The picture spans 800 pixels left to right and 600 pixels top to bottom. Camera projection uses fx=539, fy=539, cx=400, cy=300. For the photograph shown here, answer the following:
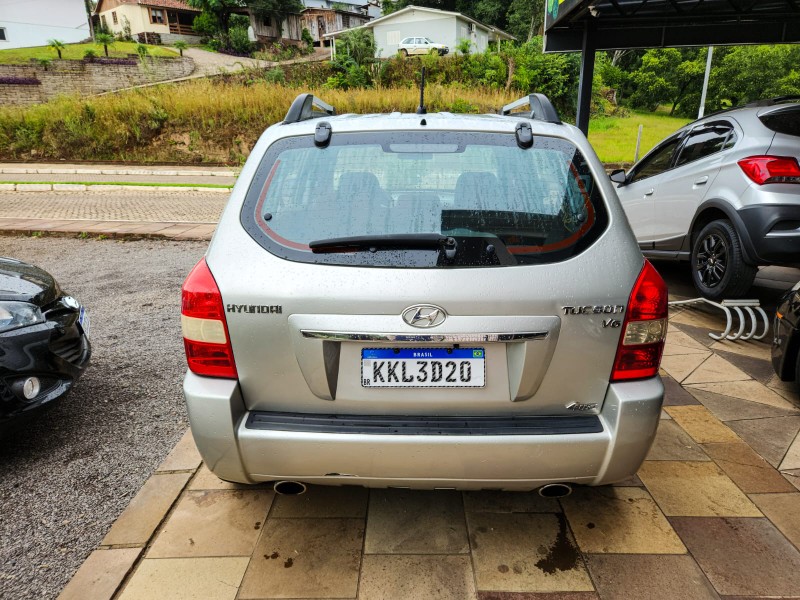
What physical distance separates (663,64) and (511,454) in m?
51.8

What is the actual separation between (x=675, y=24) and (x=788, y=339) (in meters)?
7.34

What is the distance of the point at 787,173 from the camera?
4.54m

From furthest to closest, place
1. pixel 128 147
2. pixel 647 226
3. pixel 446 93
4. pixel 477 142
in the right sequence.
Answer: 1. pixel 446 93
2. pixel 128 147
3. pixel 647 226
4. pixel 477 142

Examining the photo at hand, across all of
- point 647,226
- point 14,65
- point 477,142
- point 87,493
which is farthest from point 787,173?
point 14,65

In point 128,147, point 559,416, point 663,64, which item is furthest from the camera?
point 663,64

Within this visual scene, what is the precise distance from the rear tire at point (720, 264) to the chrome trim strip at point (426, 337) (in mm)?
3960

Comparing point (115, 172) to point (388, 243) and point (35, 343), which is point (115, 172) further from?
point (388, 243)

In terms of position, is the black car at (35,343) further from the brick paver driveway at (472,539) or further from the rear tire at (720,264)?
the rear tire at (720,264)

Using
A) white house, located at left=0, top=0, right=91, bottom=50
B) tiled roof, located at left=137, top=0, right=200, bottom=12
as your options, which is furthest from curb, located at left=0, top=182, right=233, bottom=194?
tiled roof, located at left=137, top=0, right=200, bottom=12

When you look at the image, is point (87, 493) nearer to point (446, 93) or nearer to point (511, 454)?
point (511, 454)

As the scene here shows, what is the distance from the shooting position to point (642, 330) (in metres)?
2.00

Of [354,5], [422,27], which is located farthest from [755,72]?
[354,5]

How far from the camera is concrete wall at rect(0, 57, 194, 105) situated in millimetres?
29938

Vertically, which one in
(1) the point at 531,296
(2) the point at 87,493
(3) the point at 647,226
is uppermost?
(1) the point at 531,296
